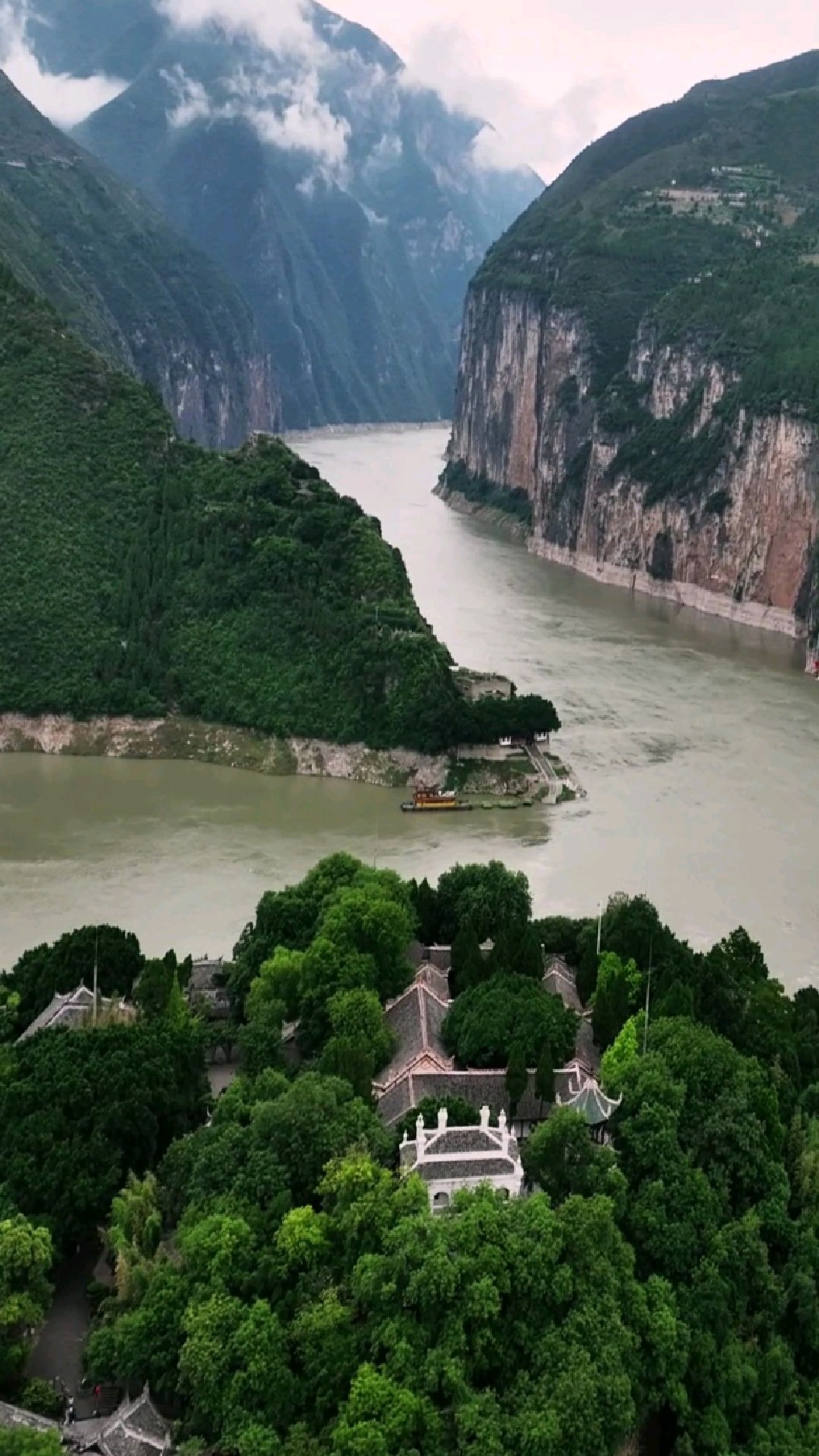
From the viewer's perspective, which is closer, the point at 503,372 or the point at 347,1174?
the point at 347,1174

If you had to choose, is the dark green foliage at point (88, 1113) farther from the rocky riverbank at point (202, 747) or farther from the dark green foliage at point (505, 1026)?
the rocky riverbank at point (202, 747)

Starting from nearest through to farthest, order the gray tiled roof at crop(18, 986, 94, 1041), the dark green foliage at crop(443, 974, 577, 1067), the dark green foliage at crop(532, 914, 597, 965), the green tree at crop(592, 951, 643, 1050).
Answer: the dark green foliage at crop(443, 974, 577, 1067) → the green tree at crop(592, 951, 643, 1050) → the gray tiled roof at crop(18, 986, 94, 1041) → the dark green foliage at crop(532, 914, 597, 965)

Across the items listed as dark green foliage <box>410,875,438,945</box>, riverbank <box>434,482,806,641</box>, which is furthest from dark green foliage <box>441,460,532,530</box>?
dark green foliage <box>410,875,438,945</box>

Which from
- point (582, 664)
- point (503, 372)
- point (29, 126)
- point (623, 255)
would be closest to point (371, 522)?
point (582, 664)

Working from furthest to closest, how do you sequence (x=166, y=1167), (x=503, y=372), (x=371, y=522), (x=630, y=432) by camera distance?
(x=503, y=372) < (x=630, y=432) < (x=371, y=522) < (x=166, y=1167)

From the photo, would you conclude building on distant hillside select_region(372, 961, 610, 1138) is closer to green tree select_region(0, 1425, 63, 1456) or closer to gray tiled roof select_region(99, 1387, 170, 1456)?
gray tiled roof select_region(99, 1387, 170, 1456)

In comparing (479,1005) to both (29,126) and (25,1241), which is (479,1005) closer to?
(25,1241)
